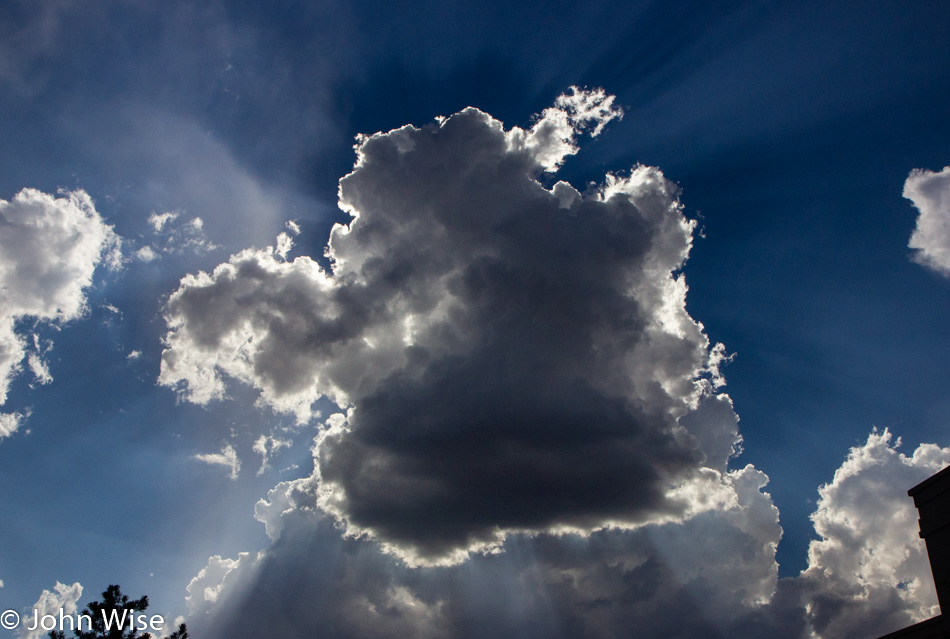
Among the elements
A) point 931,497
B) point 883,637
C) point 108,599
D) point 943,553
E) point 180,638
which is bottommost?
point 883,637

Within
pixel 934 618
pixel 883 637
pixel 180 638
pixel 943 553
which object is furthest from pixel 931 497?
pixel 180 638

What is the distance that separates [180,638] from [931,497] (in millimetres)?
55409

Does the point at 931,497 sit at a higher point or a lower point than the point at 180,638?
lower

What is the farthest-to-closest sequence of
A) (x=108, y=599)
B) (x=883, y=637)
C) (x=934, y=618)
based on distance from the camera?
(x=108, y=599) → (x=883, y=637) → (x=934, y=618)

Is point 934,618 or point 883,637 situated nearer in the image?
point 934,618

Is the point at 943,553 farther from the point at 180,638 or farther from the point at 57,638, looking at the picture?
the point at 57,638

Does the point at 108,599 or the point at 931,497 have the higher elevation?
the point at 108,599

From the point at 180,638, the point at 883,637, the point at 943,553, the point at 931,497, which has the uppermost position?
the point at 180,638

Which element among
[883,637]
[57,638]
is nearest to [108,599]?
[57,638]

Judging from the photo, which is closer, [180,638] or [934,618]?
[934,618]

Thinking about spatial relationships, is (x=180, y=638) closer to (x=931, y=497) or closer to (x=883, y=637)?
(x=883, y=637)

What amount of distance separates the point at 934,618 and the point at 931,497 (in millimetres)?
7084

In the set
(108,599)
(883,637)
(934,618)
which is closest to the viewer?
(934,618)

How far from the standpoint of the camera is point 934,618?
37.9 metres
